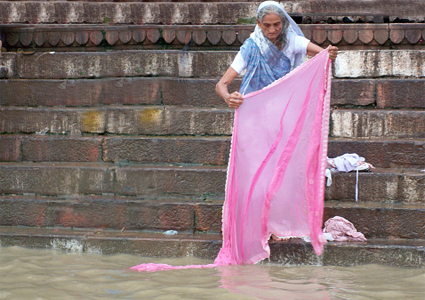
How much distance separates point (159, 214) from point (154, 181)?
42cm

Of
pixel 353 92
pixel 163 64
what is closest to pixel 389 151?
pixel 353 92

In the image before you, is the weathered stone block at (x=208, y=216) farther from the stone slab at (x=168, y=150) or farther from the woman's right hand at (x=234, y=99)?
the woman's right hand at (x=234, y=99)

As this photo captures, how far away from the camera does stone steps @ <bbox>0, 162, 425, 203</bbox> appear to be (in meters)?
5.06

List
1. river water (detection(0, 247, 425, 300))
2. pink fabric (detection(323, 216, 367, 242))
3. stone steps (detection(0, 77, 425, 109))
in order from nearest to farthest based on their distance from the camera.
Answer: river water (detection(0, 247, 425, 300))
pink fabric (detection(323, 216, 367, 242))
stone steps (detection(0, 77, 425, 109))

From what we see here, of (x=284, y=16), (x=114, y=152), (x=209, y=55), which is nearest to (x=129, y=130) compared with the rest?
(x=114, y=152)

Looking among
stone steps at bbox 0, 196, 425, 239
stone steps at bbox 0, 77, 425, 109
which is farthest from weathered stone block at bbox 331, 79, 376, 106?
stone steps at bbox 0, 196, 425, 239

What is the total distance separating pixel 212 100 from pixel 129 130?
965 millimetres

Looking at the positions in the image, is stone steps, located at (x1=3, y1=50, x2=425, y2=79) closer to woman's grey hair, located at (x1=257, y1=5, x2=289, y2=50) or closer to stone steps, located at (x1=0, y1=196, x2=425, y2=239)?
stone steps, located at (x1=0, y1=196, x2=425, y2=239)

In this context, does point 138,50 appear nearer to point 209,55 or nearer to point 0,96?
point 209,55

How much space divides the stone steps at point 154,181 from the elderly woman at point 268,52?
46.7 inches

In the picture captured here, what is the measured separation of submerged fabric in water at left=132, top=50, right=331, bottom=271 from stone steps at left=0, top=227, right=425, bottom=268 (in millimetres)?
254

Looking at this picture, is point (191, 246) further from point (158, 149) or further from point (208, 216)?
point (158, 149)

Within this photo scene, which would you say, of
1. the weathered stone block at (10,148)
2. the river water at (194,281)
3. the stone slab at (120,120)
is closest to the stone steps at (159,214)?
the river water at (194,281)

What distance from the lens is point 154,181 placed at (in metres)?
5.49
